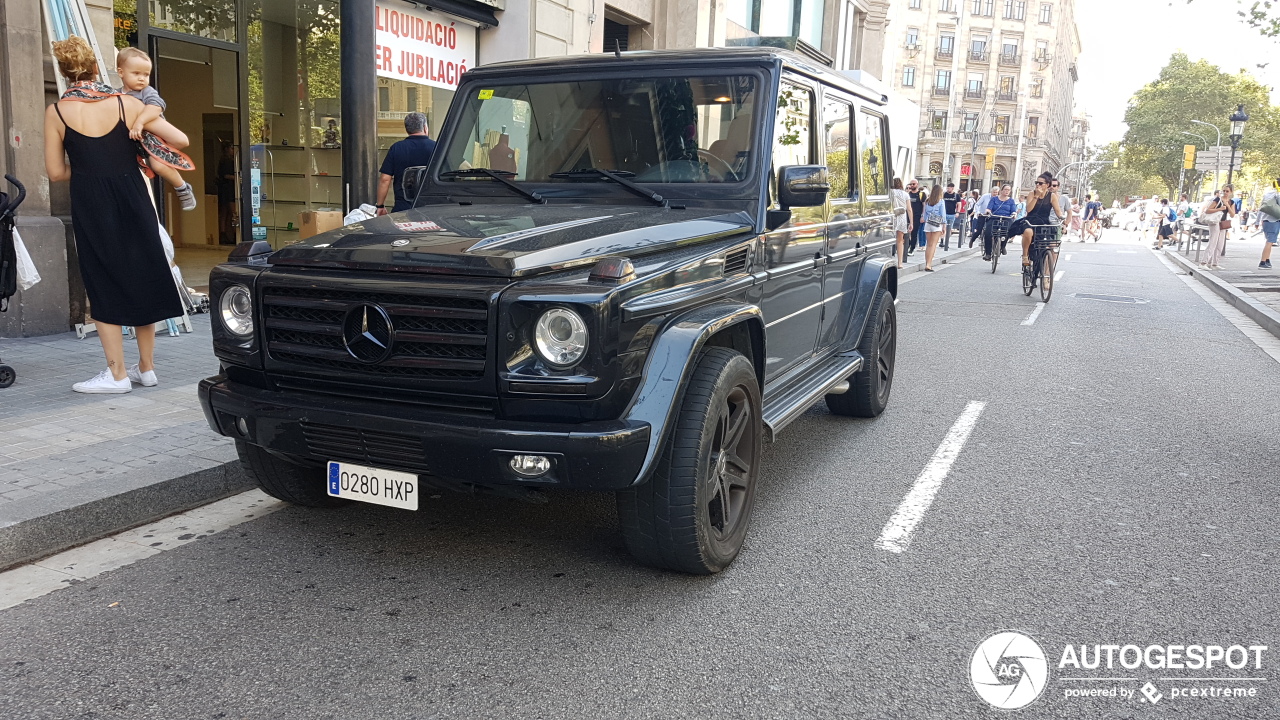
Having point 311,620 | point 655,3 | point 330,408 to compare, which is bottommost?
point 311,620

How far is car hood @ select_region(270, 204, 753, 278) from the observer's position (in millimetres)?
3230

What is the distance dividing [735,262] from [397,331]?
1.40m

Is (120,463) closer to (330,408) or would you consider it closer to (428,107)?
(330,408)

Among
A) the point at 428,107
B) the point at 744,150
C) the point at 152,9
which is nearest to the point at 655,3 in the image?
the point at 428,107

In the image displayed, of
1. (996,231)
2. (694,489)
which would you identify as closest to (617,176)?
(694,489)

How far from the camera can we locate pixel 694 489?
11.0ft

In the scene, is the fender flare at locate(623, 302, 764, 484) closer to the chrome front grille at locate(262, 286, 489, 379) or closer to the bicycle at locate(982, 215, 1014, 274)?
the chrome front grille at locate(262, 286, 489, 379)

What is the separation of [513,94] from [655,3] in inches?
541

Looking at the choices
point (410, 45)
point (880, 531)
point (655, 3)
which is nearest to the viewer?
point (880, 531)

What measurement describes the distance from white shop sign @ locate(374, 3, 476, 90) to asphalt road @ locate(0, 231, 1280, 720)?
335 inches

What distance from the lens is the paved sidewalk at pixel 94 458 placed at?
156 inches

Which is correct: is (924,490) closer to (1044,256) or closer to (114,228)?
(114,228)

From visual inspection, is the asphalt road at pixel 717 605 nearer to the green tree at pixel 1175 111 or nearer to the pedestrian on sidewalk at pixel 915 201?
the pedestrian on sidewalk at pixel 915 201

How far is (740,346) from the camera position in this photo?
12.9 feet
